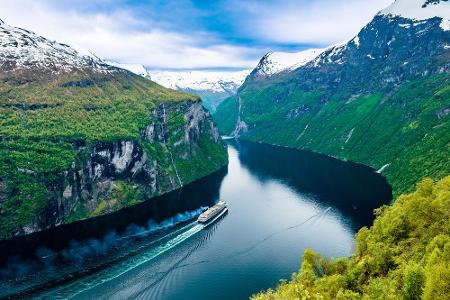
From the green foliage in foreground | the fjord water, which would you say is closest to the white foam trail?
the fjord water

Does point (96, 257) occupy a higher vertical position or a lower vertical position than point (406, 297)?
lower

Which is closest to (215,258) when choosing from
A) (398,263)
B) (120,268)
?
(120,268)

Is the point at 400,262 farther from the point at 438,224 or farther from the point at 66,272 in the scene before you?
the point at 66,272

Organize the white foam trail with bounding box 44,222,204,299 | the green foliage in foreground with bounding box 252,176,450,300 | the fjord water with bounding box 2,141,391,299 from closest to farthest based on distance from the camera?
the green foliage in foreground with bounding box 252,176,450,300 < the white foam trail with bounding box 44,222,204,299 < the fjord water with bounding box 2,141,391,299

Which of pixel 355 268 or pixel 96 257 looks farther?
pixel 96 257

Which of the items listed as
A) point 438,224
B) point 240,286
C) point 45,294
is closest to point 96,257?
point 45,294

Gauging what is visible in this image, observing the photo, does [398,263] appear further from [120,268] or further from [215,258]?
[120,268]

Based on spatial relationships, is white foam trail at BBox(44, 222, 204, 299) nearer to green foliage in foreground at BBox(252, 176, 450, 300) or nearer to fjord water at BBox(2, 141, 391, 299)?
fjord water at BBox(2, 141, 391, 299)

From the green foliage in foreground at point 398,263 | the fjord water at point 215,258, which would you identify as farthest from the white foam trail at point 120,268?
the green foliage in foreground at point 398,263
